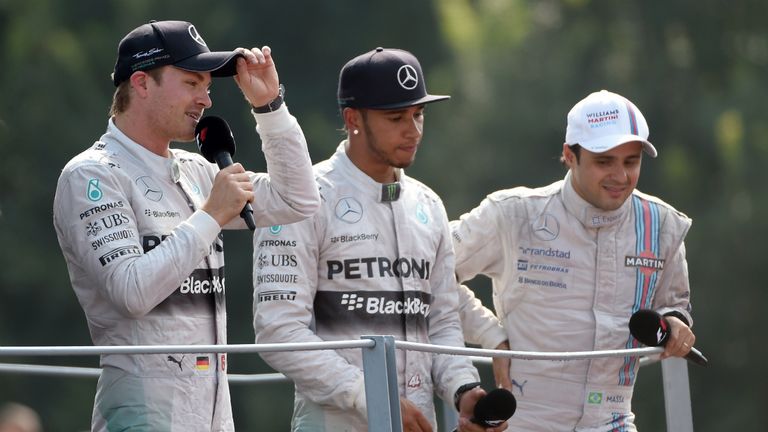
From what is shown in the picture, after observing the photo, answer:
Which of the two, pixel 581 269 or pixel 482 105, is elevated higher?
pixel 482 105

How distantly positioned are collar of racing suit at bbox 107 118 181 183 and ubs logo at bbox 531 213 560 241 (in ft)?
5.05

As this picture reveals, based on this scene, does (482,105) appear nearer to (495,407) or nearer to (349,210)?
(349,210)

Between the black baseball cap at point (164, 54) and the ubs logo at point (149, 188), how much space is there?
307 millimetres

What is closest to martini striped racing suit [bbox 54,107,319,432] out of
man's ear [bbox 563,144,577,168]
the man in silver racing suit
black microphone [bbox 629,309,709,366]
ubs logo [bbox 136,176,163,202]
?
ubs logo [bbox 136,176,163,202]

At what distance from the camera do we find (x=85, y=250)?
4.12 metres

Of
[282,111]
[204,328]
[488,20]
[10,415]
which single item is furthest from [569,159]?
[488,20]

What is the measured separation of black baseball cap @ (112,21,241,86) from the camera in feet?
14.3

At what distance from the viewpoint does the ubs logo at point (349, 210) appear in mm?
4852

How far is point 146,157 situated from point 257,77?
392mm

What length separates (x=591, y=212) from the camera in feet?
17.8

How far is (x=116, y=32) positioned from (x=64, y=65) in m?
0.82

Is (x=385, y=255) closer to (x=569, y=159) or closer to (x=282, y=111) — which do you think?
(x=282, y=111)

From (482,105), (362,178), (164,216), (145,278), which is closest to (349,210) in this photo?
(362,178)

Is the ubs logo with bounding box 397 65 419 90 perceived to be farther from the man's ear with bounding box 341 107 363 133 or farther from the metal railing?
the metal railing
